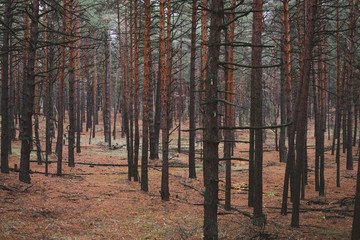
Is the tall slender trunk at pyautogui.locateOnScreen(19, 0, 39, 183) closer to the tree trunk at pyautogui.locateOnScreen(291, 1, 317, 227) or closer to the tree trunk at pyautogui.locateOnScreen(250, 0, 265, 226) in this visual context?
the tree trunk at pyautogui.locateOnScreen(250, 0, 265, 226)

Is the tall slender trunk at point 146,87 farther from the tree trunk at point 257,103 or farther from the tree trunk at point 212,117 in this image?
the tree trunk at point 212,117

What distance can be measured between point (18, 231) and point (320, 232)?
7.85m

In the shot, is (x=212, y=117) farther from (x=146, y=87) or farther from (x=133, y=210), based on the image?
(x=146, y=87)

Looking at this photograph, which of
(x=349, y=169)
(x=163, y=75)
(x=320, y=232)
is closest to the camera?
(x=320, y=232)

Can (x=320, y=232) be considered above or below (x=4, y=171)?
below

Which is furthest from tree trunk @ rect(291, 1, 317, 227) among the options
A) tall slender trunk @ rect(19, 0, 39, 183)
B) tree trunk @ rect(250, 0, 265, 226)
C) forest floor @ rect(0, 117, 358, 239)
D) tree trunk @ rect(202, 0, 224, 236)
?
tall slender trunk @ rect(19, 0, 39, 183)

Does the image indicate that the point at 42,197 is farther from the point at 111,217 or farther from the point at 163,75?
the point at 163,75

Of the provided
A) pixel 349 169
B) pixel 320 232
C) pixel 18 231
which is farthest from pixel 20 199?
pixel 349 169

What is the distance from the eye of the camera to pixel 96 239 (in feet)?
23.4

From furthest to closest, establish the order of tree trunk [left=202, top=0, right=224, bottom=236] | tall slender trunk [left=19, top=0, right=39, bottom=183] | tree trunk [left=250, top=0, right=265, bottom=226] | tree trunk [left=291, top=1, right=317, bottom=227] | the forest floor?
tall slender trunk [left=19, top=0, right=39, bottom=183], tree trunk [left=250, top=0, right=265, bottom=226], tree trunk [left=291, top=1, right=317, bottom=227], the forest floor, tree trunk [left=202, top=0, right=224, bottom=236]

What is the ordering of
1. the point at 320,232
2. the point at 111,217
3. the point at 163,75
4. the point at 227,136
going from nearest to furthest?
the point at 320,232 → the point at 111,217 → the point at 227,136 → the point at 163,75

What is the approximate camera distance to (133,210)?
992 cm

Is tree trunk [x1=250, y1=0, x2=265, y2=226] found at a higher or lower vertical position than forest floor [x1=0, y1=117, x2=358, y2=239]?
higher

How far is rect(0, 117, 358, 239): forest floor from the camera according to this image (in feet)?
25.1
